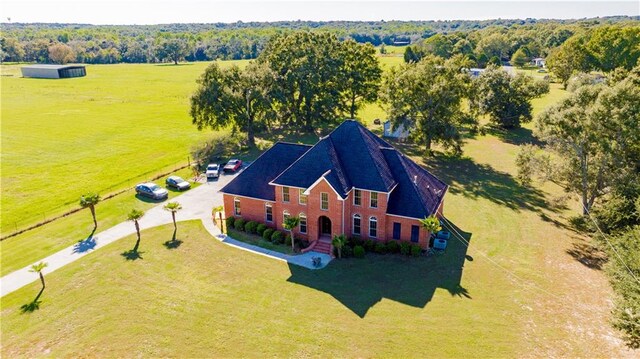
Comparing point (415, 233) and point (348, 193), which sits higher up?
point (348, 193)

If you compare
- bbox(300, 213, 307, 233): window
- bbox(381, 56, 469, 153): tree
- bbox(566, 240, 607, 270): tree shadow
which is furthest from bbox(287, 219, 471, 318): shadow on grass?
bbox(381, 56, 469, 153): tree

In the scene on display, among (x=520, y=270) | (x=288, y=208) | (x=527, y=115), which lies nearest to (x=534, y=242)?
(x=520, y=270)

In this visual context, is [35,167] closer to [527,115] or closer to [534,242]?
[534,242]

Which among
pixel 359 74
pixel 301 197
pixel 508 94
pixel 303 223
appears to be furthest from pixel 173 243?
pixel 508 94

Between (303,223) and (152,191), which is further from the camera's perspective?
(152,191)

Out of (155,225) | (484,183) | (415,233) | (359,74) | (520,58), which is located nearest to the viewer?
(415,233)

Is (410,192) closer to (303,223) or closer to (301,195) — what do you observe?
(301,195)

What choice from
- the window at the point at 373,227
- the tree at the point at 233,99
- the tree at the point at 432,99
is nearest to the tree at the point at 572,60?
the tree at the point at 432,99
